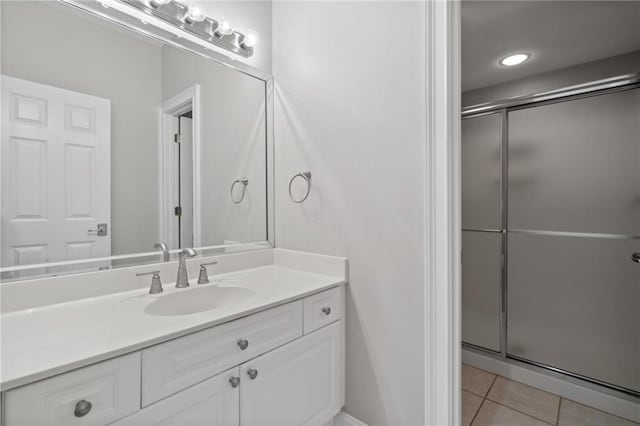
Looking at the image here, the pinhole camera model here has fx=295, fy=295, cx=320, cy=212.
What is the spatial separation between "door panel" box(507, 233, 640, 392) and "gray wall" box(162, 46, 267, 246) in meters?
1.88

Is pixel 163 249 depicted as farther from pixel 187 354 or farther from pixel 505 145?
pixel 505 145

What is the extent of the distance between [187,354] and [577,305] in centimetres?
235

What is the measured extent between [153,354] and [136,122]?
101cm

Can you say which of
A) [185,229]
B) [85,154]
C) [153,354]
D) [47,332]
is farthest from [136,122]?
[153,354]

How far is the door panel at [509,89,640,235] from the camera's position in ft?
5.85

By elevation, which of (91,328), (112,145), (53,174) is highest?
(112,145)

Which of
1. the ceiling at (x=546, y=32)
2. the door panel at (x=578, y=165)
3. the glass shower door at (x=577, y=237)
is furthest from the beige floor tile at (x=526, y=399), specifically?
the ceiling at (x=546, y=32)

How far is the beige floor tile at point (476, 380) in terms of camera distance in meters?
1.94

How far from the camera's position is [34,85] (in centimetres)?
106

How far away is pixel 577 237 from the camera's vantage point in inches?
75.9

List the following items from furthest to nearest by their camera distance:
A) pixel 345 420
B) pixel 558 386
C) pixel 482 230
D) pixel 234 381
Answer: pixel 482 230 < pixel 558 386 < pixel 345 420 < pixel 234 381

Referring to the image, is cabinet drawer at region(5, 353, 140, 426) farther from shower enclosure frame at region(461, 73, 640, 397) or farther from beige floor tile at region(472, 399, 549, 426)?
shower enclosure frame at region(461, 73, 640, 397)

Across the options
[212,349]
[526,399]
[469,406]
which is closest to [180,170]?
[212,349]

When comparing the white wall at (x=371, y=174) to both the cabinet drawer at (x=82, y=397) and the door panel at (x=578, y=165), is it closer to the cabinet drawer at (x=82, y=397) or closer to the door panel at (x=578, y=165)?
the cabinet drawer at (x=82, y=397)
